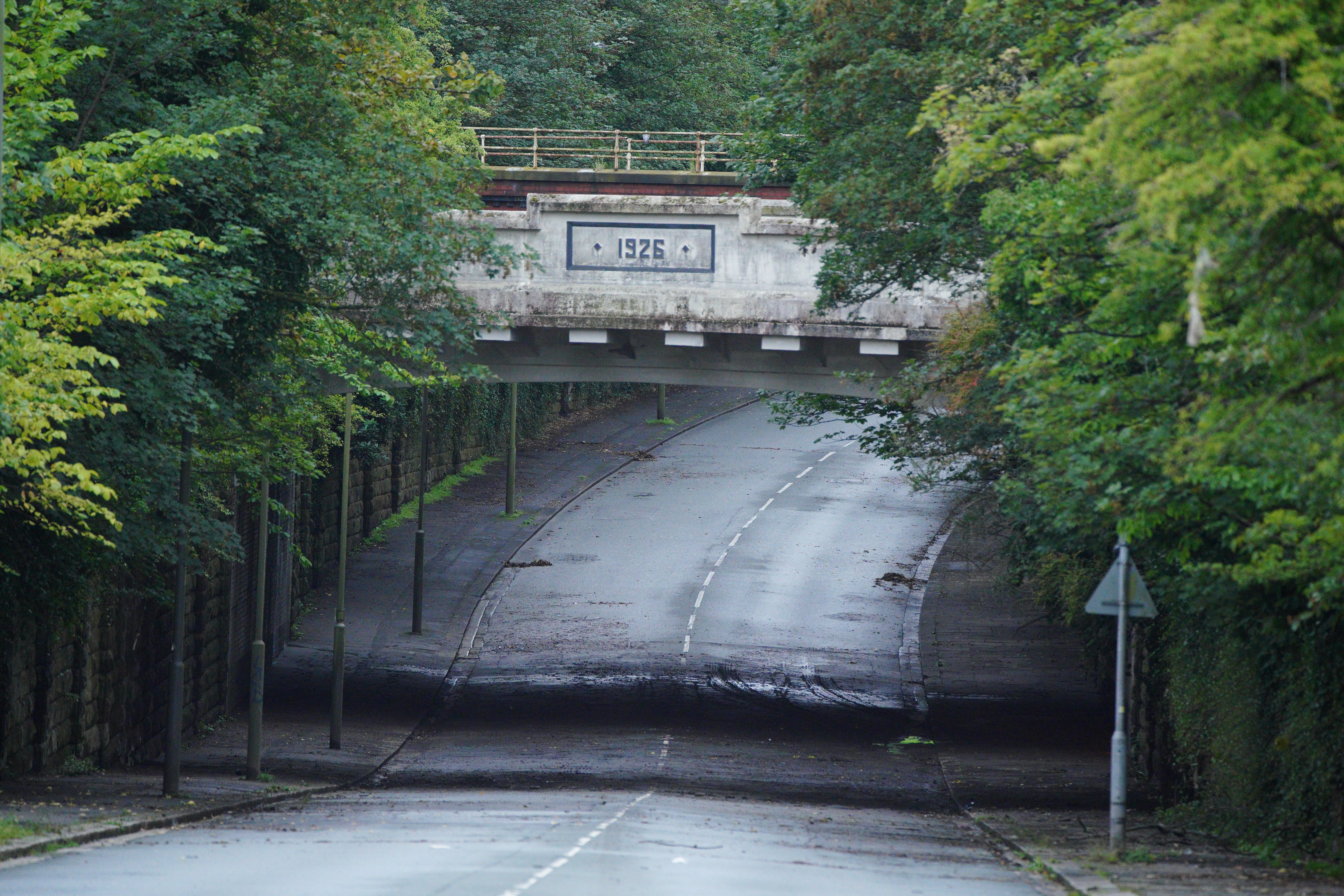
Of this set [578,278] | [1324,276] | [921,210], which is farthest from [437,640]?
[1324,276]

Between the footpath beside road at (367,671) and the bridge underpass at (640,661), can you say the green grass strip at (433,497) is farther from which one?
the bridge underpass at (640,661)

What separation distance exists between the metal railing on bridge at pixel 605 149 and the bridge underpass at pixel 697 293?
3777mm

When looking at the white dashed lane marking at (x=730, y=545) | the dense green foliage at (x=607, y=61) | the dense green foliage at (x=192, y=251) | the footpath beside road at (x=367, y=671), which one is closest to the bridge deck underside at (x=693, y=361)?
the dense green foliage at (x=192, y=251)

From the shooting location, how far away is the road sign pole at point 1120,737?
14281 millimetres

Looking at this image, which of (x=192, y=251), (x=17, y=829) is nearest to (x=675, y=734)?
(x=192, y=251)

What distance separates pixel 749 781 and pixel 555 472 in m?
27.2

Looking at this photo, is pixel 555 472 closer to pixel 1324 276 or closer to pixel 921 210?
pixel 921 210

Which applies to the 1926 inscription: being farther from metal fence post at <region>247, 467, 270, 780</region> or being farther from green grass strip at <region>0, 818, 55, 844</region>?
green grass strip at <region>0, 818, 55, 844</region>

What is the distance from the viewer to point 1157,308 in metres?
12.0

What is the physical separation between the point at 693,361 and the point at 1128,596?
40.2 feet

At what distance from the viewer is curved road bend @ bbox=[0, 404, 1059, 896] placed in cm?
1223

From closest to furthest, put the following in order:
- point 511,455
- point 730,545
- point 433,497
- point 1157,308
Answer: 1. point 1157,308
2. point 730,545
3. point 511,455
4. point 433,497

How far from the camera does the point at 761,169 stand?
23.3m

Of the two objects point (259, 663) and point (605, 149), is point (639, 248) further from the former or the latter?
point (605, 149)
